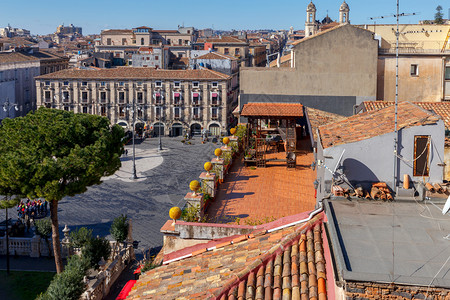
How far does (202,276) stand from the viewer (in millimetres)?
9531

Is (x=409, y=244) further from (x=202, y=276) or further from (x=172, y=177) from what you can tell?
(x=172, y=177)

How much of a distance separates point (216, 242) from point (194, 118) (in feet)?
198

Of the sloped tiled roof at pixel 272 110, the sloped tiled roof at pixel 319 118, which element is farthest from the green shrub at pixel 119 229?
the sloped tiled roof at pixel 319 118

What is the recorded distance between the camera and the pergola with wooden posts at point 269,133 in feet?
67.9

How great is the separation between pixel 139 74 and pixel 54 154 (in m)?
49.2

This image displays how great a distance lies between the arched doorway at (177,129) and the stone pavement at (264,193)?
51.0 meters

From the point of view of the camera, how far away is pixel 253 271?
8.55 meters

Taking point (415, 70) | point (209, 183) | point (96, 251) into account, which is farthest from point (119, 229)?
point (415, 70)

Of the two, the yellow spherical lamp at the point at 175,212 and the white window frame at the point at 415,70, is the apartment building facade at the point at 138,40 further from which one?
the yellow spherical lamp at the point at 175,212

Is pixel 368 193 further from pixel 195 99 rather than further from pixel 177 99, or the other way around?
pixel 177 99

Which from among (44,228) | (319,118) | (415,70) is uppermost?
(415,70)

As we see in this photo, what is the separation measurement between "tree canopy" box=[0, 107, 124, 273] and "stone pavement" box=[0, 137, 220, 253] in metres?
6.83

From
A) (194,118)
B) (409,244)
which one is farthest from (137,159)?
(409,244)

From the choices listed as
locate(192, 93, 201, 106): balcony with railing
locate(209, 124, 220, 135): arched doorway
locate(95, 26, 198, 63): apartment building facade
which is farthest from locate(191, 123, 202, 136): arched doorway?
locate(95, 26, 198, 63): apartment building facade
